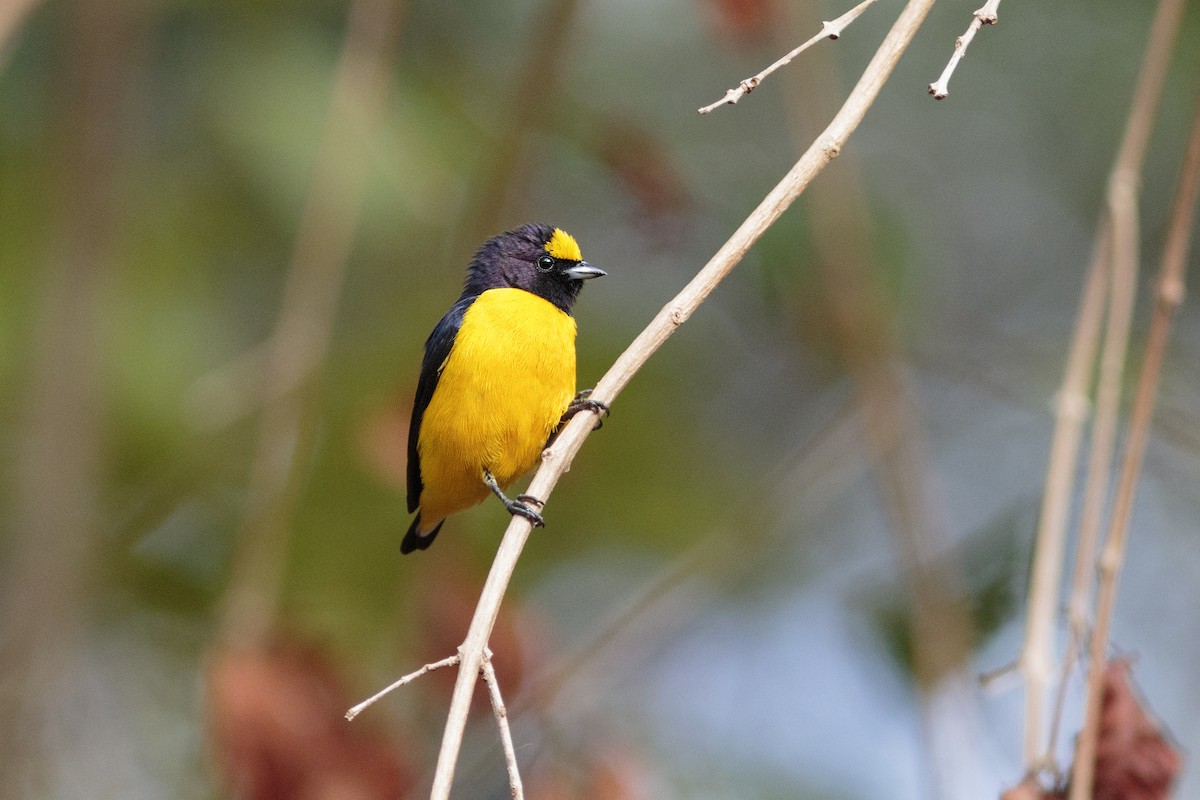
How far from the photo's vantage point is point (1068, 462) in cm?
264

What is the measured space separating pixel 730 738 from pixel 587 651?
6.32ft

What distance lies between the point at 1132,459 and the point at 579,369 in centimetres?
373

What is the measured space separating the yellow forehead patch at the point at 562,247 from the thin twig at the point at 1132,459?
168 cm

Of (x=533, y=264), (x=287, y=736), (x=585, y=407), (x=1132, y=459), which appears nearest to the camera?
(x=1132, y=459)

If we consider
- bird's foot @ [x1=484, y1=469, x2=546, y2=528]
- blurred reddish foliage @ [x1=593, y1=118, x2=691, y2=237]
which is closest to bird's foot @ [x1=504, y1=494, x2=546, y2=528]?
bird's foot @ [x1=484, y1=469, x2=546, y2=528]

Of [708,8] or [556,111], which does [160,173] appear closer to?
[556,111]

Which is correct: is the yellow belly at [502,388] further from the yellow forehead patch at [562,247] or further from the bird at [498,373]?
the yellow forehead patch at [562,247]

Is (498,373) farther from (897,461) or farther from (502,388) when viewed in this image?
(897,461)

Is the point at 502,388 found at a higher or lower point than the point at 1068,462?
lower

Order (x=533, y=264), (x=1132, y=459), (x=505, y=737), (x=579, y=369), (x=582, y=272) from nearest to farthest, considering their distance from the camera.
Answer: (x=505, y=737)
(x=1132, y=459)
(x=582, y=272)
(x=533, y=264)
(x=579, y=369)

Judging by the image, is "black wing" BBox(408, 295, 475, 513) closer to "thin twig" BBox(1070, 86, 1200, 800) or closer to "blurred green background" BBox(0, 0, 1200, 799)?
"blurred green background" BBox(0, 0, 1200, 799)

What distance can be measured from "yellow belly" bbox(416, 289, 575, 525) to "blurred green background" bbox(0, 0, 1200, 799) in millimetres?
344

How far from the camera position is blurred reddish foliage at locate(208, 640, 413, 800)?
3.22m

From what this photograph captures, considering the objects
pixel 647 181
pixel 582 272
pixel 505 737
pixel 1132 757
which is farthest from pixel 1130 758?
pixel 647 181
